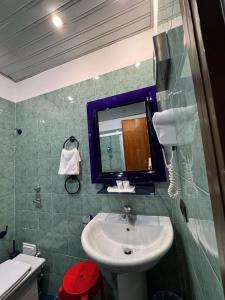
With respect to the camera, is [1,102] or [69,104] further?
[1,102]

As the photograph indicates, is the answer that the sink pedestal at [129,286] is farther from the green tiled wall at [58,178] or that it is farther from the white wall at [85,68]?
the white wall at [85,68]

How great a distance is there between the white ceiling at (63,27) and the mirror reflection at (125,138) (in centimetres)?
68

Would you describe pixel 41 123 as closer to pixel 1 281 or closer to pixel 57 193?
pixel 57 193

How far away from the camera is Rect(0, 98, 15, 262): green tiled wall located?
1655 millimetres

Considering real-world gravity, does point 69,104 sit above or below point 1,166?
above

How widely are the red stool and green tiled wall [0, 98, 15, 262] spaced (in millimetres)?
979

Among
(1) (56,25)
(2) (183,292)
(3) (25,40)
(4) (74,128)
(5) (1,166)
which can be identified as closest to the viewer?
(2) (183,292)

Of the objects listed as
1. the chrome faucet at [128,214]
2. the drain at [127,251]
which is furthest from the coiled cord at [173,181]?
the drain at [127,251]

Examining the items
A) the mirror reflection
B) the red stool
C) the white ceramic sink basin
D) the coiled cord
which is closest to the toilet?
the red stool

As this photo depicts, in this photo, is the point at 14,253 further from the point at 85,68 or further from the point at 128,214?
the point at 85,68

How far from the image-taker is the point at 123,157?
1.33 metres

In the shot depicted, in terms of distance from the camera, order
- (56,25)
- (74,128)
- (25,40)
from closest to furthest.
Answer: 1. (56,25)
2. (25,40)
3. (74,128)

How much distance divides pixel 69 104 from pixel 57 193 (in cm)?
94

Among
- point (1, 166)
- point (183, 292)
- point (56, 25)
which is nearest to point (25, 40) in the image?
point (56, 25)
